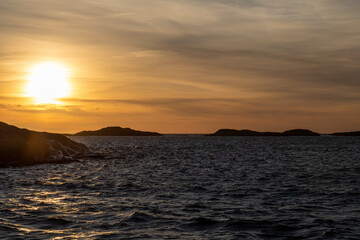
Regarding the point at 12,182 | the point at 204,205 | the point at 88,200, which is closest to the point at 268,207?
the point at 204,205

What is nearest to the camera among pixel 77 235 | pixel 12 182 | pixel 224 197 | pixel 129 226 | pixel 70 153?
pixel 77 235

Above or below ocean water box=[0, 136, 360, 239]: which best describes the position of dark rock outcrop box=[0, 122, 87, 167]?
above

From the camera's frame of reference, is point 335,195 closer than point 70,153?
Yes

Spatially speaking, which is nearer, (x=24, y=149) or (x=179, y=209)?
(x=179, y=209)

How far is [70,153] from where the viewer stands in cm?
7169

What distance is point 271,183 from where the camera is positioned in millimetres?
32625

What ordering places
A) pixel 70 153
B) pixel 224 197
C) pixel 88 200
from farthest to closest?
pixel 70 153 → pixel 224 197 → pixel 88 200

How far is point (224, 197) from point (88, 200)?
28.2 feet

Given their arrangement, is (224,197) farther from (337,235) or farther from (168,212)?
(337,235)

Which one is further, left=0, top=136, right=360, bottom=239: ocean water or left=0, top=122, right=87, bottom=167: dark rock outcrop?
left=0, top=122, right=87, bottom=167: dark rock outcrop

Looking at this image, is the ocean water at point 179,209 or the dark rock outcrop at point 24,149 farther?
the dark rock outcrop at point 24,149

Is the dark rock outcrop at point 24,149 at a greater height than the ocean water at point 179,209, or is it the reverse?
the dark rock outcrop at point 24,149

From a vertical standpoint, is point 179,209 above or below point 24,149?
below

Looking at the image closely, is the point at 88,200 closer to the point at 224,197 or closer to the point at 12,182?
the point at 224,197
